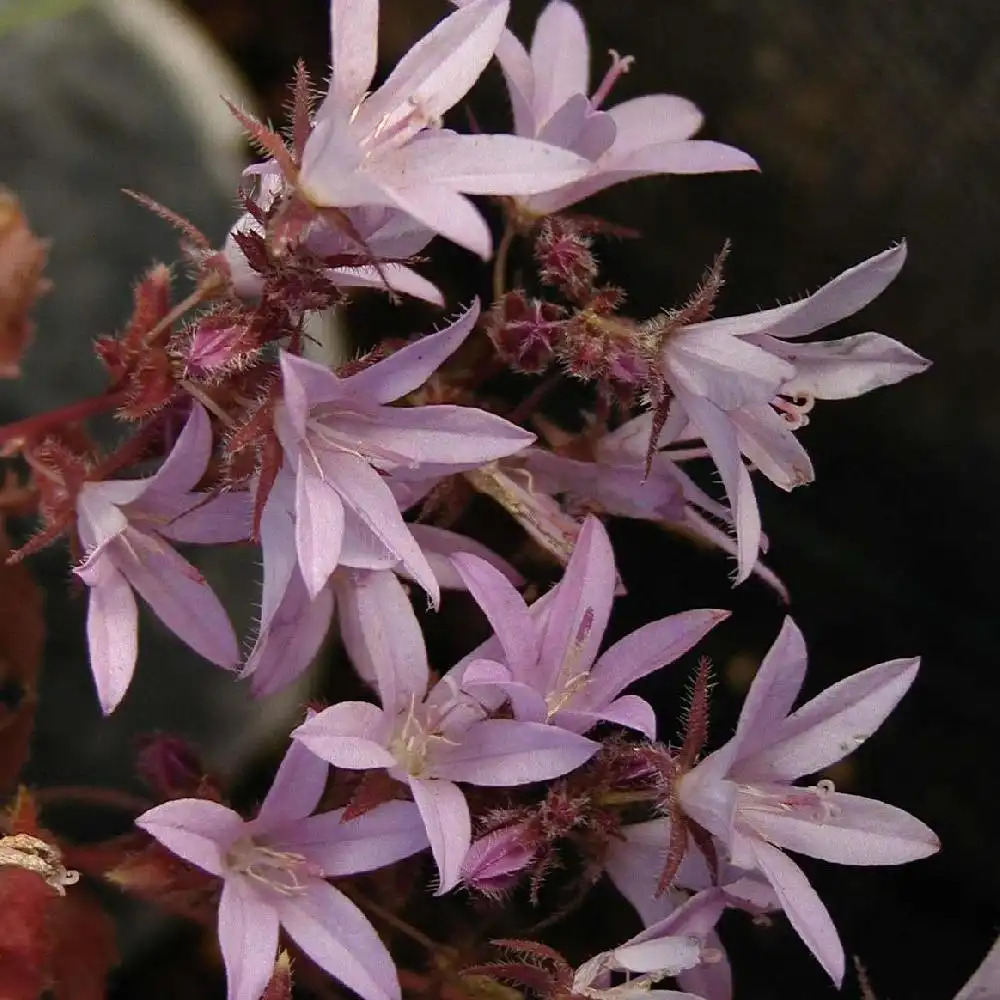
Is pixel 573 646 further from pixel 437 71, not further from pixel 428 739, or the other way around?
pixel 437 71

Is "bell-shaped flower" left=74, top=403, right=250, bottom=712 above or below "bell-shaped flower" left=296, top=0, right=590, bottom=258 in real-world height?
below

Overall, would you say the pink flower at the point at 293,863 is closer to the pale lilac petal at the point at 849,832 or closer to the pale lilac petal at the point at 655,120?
the pale lilac petal at the point at 849,832

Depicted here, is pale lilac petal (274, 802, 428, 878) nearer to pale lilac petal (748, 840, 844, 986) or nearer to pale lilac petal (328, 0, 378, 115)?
pale lilac petal (748, 840, 844, 986)

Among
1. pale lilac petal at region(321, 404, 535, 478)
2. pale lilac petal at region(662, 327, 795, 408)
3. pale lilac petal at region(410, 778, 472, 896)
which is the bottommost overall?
pale lilac petal at region(410, 778, 472, 896)

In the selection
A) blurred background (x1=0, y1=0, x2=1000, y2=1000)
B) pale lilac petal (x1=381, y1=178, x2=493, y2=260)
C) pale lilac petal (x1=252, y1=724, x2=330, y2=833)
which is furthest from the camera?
blurred background (x1=0, y1=0, x2=1000, y2=1000)

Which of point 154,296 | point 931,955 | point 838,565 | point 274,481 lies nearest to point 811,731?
point 274,481

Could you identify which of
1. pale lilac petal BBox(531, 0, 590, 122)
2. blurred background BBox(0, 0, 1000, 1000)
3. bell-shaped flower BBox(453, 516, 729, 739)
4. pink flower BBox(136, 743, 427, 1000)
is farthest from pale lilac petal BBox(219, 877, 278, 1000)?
blurred background BBox(0, 0, 1000, 1000)

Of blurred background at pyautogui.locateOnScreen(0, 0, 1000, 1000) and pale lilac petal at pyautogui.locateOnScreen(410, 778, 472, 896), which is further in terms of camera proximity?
blurred background at pyautogui.locateOnScreen(0, 0, 1000, 1000)
